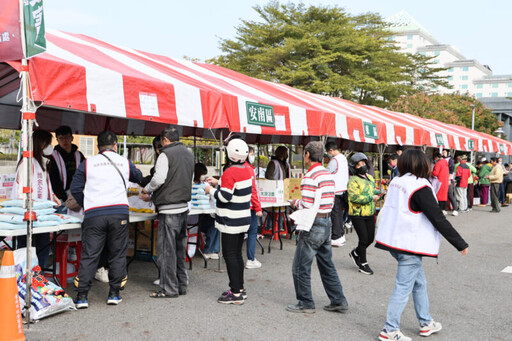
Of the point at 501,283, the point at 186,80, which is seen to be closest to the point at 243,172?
the point at 186,80

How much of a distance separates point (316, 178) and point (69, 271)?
Answer: 10.8ft

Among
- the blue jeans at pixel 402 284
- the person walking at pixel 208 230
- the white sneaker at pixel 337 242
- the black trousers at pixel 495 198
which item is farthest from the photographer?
the black trousers at pixel 495 198

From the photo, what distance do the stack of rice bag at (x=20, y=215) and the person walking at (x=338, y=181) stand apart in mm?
5092

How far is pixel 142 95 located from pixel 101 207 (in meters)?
1.44

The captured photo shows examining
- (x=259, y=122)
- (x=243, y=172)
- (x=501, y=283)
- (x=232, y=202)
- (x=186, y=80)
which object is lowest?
(x=501, y=283)

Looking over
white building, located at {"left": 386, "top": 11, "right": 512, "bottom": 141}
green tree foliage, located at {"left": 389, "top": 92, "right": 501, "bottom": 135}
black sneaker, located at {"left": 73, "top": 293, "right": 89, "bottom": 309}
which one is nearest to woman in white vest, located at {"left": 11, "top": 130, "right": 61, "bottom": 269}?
black sneaker, located at {"left": 73, "top": 293, "right": 89, "bottom": 309}

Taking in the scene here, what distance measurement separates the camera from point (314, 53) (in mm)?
27672

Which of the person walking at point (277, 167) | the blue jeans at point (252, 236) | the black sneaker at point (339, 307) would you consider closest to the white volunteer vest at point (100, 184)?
the black sneaker at point (339, 307)

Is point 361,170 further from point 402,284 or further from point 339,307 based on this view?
point 402,284

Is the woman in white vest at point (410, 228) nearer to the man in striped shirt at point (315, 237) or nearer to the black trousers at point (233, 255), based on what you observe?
the man in striped shirt at point (315, 237)

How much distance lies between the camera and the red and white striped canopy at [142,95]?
Answer: 4.78 metres

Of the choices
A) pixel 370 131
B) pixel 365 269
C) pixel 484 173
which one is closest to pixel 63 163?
pixel 365 269

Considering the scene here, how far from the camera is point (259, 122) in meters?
7.34

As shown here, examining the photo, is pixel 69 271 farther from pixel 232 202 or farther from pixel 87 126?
pixel 87 126
